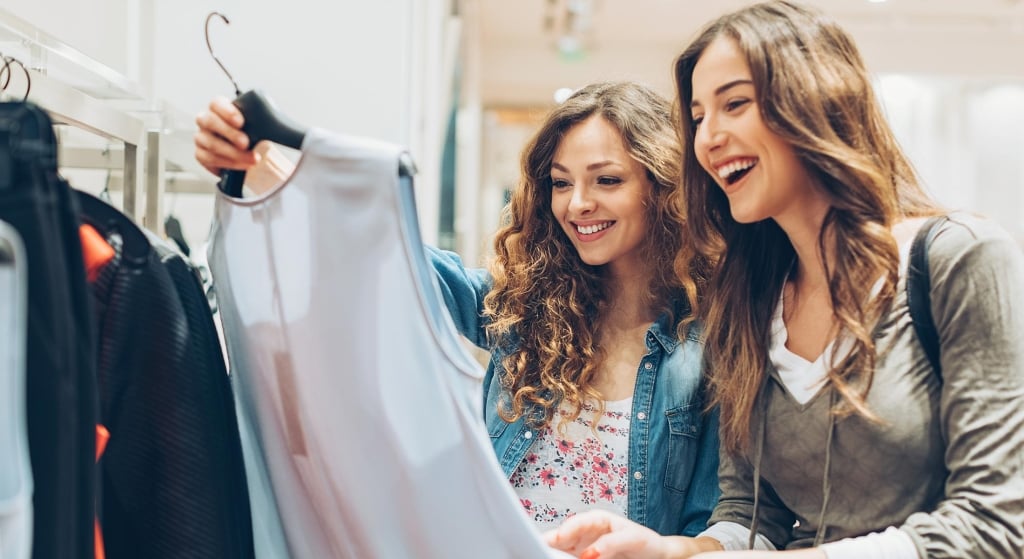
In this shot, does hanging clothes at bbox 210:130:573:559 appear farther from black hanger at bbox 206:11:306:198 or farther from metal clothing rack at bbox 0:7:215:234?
metal clothing rack at bbox 0:7:215:234

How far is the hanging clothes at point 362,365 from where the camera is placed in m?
0.84

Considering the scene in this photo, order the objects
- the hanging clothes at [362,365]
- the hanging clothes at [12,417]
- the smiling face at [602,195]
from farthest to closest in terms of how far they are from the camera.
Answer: the smiling face at [602,195], the hanging clothes at [362,365], the hanging clothes at [12,417]

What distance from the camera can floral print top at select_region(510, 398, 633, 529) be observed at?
54.3 inches

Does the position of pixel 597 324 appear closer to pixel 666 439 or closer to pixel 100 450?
pixel 666 439

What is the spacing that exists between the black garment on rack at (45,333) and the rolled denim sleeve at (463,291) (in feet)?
2.77

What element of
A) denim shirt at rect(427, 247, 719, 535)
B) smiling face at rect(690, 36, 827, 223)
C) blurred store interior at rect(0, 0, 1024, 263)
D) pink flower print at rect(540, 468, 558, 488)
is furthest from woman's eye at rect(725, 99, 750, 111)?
pink flower print at rect(540, 468, 558, 488)

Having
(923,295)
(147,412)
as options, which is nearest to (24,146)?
(147,412)

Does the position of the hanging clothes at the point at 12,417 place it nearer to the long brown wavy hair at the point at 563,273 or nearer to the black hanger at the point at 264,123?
the black hanger at the point at 264,123

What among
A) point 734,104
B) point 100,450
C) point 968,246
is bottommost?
point 100,450

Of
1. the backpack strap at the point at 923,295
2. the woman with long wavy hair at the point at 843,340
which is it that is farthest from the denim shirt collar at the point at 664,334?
the backpack strap at the point at 923,295

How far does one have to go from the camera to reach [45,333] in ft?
2.06

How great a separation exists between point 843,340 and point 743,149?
254 millimetres

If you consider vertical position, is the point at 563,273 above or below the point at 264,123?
below

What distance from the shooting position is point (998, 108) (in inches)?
249
